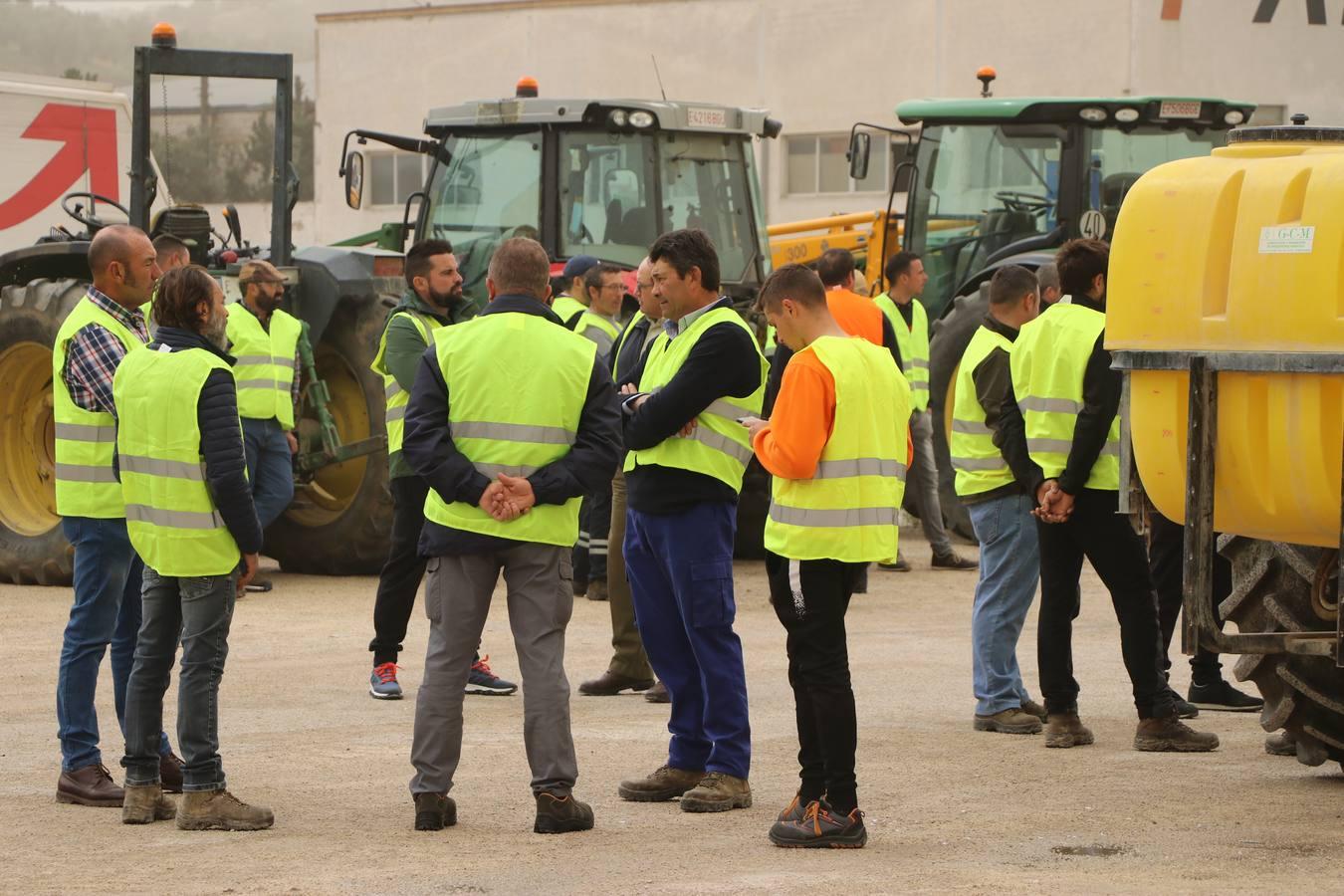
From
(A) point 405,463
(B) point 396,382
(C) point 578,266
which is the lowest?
(A) point 405,463

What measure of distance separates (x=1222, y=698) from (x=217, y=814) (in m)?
4.22

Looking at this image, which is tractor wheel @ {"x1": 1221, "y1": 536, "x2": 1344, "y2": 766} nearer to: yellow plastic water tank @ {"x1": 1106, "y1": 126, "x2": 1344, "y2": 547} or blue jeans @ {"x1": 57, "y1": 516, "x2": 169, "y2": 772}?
yellow plastic water tank @ {"x1": 1106, "y1": 126, "x2": 1344, "y2": 547}

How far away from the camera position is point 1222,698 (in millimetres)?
8477

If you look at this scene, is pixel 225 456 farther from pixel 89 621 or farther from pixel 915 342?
pixel 915 342

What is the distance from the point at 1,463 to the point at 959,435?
257 inches

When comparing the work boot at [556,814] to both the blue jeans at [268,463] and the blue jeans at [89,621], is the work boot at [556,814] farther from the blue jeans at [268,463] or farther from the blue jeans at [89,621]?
the blue jeans at [268,463]

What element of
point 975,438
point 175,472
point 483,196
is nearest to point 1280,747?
point 975,438

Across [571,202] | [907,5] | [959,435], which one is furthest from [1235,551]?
[907,5]

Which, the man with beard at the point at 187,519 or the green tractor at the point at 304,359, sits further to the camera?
the green tractor at the point at 304,359

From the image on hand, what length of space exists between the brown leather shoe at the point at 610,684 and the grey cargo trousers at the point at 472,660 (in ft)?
7.55

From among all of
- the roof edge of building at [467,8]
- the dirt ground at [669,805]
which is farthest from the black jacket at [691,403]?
the roof edge of building at [467,8]

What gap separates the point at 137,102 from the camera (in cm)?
1180

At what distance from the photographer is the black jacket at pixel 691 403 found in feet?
21.6

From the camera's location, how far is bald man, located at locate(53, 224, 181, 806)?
6.66 meters
